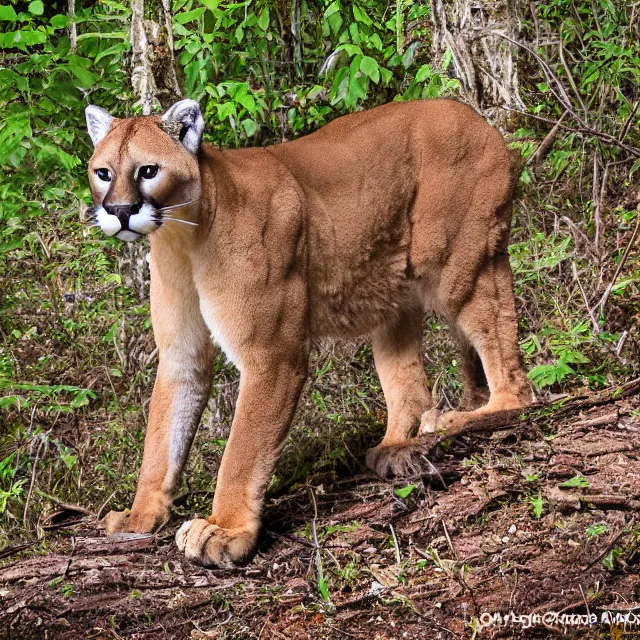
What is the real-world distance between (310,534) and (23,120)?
330 cm

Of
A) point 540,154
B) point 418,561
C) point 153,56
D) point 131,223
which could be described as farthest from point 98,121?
point 540,154

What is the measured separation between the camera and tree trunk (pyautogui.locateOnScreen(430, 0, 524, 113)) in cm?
721

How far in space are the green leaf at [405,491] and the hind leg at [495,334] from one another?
68 cm

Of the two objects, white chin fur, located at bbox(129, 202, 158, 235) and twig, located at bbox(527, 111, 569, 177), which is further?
twig, located at bbox(527, 111, 569, 177)

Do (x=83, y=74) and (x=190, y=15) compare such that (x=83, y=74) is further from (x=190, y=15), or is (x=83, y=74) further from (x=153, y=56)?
(x=190, y=15)

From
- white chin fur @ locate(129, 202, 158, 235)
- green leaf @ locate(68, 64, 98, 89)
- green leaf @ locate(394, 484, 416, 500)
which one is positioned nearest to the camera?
white chin fur @ locate(129, 202, 158, 235)

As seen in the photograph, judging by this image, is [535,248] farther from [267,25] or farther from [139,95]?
[139,95]

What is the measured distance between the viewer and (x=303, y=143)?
17.4 feet

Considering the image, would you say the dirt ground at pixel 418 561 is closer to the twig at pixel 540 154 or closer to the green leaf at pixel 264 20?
the twig at pixel 540 154

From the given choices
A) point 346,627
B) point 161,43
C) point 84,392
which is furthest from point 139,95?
point 346,627

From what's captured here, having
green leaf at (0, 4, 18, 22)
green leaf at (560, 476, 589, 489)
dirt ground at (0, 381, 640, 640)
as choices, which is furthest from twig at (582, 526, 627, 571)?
green leaf at (0, 4, 18, 22)

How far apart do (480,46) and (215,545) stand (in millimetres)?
4531

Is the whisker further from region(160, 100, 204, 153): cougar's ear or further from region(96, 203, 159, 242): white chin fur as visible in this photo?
region(160, 100, 204, 153): cougar's ear

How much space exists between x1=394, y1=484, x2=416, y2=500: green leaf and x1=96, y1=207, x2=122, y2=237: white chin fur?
1.78 m
